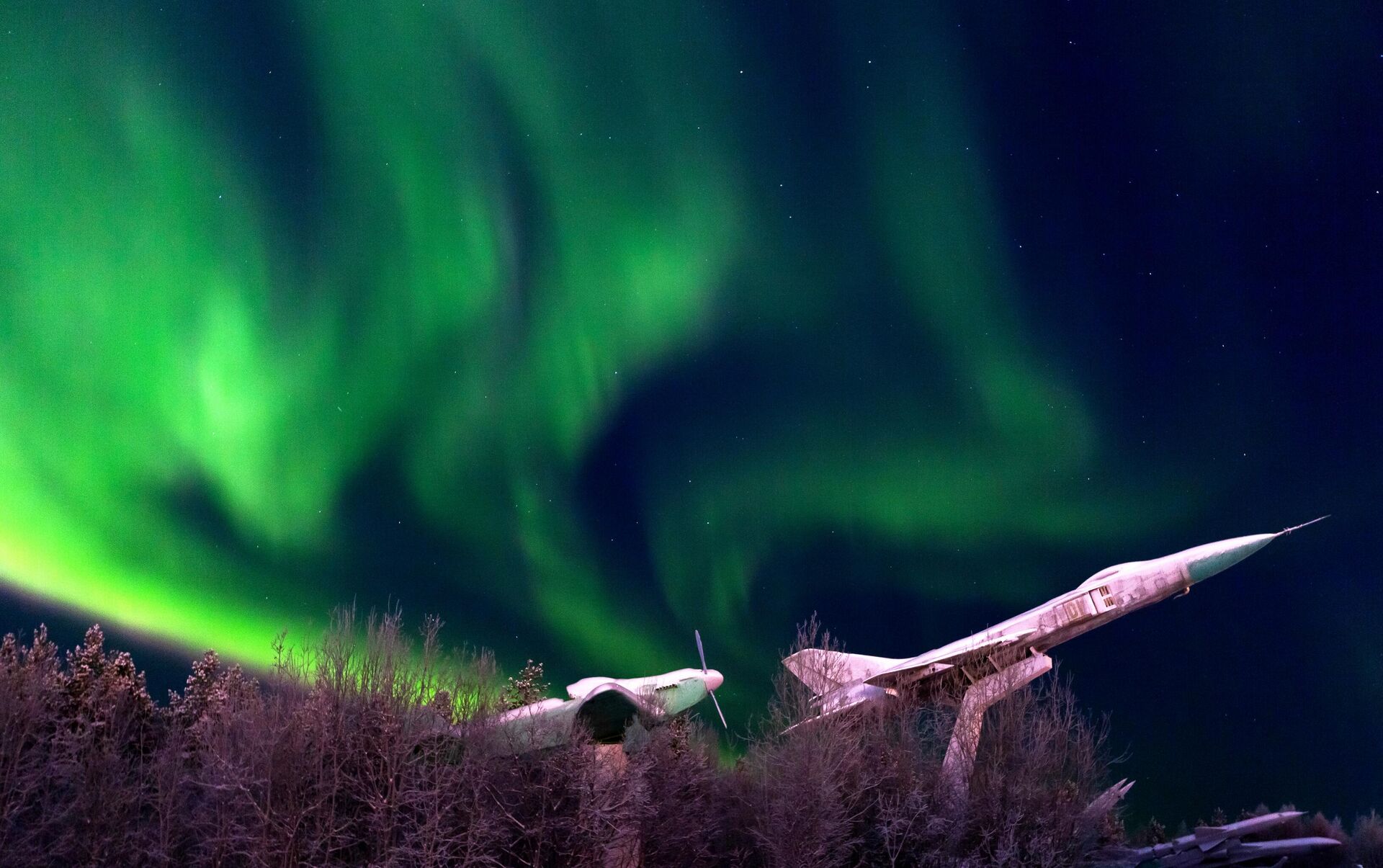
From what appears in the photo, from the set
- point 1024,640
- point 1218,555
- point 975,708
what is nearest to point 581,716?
point 975,708

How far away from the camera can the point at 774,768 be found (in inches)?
1484

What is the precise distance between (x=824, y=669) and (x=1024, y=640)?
27.4 feet

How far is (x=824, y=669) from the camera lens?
4350 centimetres

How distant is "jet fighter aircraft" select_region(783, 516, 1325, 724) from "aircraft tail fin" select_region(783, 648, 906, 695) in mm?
31

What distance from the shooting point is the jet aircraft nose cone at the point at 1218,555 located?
39.4 m

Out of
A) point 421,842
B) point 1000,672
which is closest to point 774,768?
point 1000,672

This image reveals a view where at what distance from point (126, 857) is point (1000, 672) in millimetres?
30946

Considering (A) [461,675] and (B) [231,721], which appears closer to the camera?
(B) [231,721]

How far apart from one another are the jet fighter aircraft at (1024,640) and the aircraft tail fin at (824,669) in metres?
0.03

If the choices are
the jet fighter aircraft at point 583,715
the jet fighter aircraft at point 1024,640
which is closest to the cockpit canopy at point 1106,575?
the jet fighter aircraft at point 1024,640

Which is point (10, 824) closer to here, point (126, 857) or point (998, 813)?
point (126, 857)

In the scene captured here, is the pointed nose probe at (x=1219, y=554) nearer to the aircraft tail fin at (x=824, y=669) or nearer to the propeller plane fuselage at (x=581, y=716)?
the aircraft tail fin at (x=824, y=669)

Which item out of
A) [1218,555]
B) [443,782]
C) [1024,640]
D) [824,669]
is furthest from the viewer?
→ [824,669]

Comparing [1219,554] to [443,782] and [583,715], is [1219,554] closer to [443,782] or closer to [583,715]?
[583,715]
